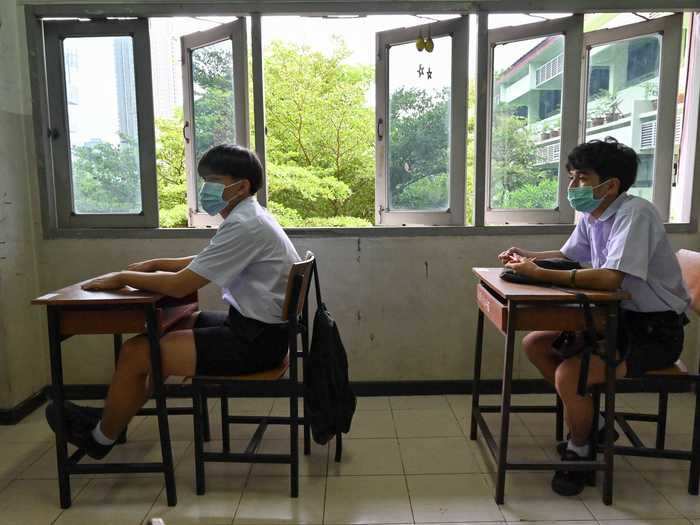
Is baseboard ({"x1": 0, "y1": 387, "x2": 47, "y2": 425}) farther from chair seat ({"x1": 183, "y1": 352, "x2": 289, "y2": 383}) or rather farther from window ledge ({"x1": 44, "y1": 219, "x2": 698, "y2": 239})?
chair seat ({"x1": 183, "y1": 352, "x2": 289, "y2": 383})

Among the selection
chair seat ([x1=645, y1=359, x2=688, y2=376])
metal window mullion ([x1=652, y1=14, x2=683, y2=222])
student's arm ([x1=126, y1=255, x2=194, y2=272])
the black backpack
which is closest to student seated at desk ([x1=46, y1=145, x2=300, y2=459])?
the black backpack

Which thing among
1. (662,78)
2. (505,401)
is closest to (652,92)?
(662,78)

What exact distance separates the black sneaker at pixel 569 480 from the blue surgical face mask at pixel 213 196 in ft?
5.30

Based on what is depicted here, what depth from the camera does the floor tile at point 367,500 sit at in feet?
5.37

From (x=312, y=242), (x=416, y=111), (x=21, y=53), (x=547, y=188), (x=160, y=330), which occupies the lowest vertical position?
(x=160, y=330)

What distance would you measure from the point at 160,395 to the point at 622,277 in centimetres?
163

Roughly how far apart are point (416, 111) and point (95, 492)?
2.32 metres

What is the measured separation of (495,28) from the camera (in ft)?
8.56

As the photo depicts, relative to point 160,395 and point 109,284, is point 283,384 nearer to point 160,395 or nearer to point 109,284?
point 160,395

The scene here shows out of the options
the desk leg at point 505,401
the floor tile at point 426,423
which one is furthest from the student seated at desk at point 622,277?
the floor tile at point 426,423

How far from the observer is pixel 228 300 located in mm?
1830

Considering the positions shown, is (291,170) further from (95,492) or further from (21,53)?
(95,492)

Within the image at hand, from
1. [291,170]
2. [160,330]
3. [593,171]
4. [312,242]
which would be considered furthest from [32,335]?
[291,170]

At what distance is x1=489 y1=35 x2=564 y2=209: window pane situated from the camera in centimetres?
264
